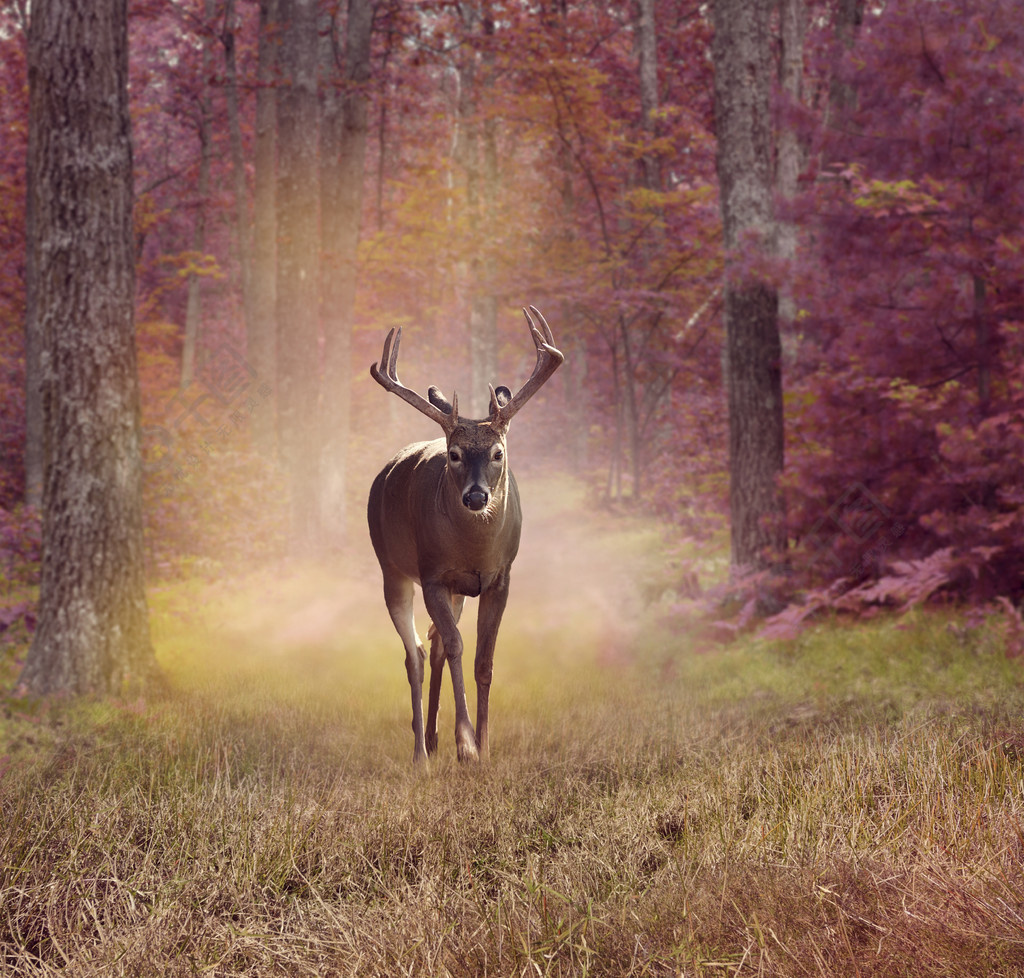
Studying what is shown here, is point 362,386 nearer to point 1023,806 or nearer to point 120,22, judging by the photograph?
point 120,22

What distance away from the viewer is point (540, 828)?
4.36 m

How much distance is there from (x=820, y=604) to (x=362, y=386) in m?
24.4

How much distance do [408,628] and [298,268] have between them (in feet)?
33.0

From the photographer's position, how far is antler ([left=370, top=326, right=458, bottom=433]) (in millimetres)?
4824

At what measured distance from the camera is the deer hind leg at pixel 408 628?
5921mm

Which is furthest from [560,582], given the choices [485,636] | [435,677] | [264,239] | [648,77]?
[648,77]

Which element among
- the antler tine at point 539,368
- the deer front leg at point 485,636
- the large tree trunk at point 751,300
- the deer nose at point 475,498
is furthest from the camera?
the large tree trunk at point 751,300

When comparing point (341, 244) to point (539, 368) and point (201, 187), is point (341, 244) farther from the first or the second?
point (539, 368)

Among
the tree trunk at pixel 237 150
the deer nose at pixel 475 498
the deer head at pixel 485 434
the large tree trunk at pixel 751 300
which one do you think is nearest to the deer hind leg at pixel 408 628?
the deer head at pixel 485 434

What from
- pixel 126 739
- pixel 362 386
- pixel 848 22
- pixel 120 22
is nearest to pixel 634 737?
pixel 126 739

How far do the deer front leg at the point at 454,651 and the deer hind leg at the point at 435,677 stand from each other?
0.68 ft

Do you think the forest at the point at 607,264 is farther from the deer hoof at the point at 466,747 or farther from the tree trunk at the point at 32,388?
the deer hoof at the point at 466,747

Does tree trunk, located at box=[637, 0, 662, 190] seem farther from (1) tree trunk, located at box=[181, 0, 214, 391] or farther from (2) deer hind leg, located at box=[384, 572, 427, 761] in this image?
(2) deer hind leg, located at box=[384, 572, 427, 761]

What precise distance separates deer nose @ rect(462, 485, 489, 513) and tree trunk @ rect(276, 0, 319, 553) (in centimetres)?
1103
